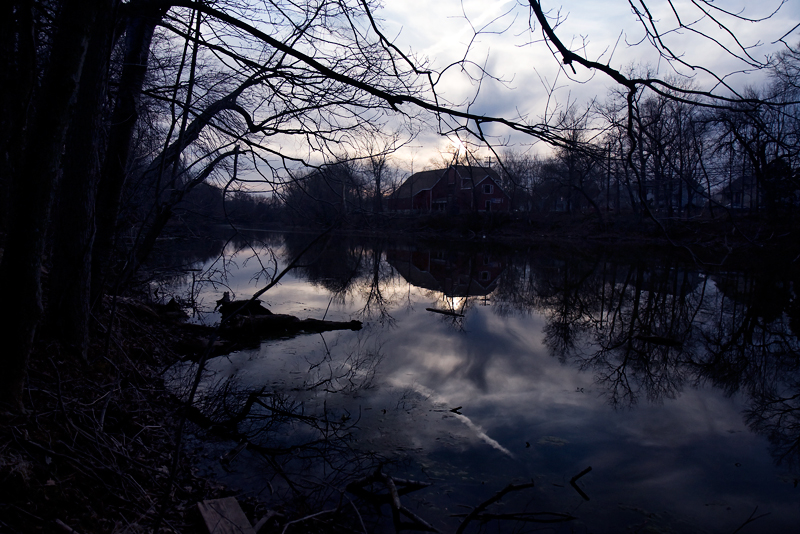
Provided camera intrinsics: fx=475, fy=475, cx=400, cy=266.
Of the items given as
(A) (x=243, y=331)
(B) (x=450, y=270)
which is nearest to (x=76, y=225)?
(A) (x=243, y=331)

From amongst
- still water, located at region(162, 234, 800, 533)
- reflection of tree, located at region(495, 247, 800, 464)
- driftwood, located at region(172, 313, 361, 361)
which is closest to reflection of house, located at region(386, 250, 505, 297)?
reflection of tree, located at region(495, 247, 800, 464)

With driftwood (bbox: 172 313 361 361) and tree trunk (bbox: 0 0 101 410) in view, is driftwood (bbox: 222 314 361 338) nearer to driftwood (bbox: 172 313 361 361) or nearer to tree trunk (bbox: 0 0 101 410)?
driftwood (bbox: 172 313 361 361)

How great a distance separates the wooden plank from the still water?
2.84 ft

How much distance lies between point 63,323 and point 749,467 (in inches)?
318

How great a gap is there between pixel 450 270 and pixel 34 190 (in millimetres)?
20976

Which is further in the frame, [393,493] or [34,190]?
[393,493]

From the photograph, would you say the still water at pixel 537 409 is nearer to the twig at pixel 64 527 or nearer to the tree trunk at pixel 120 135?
the tree trunk at pixel 120 135

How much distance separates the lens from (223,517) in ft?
11.6

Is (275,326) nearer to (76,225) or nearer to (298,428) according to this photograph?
(298,428)

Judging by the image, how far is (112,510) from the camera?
10.2 ft

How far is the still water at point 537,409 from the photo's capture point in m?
4.81

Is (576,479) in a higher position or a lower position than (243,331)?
lower

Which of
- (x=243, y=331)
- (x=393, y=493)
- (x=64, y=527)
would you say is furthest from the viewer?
(x=243, y=331)

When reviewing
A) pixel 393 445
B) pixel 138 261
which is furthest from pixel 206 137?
pixel 393 445
